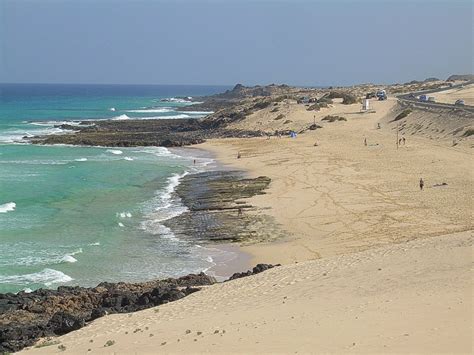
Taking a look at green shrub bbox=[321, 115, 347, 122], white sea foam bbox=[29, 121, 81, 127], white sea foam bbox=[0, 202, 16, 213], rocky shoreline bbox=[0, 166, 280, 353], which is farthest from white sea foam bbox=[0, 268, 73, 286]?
white sea foam bbox=[29, 121, 81, 127]

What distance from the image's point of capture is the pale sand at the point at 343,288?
10.1 meters

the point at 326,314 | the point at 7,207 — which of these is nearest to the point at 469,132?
the point at 7,207

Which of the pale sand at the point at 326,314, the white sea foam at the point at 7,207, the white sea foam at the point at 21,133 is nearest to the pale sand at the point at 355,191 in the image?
the pale sand at the point at 326,314

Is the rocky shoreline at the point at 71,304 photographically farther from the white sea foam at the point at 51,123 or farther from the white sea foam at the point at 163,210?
the white sea foam at the point at 51,123

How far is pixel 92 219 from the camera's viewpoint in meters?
27.9

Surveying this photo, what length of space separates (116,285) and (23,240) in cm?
857

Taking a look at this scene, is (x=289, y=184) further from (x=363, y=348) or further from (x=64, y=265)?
(x=363, y=348)

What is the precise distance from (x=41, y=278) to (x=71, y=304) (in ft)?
13.7

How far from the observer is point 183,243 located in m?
23.1

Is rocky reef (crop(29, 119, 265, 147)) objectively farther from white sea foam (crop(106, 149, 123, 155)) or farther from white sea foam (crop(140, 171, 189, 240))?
white sea foam (crop(140, 171, 189, 240))

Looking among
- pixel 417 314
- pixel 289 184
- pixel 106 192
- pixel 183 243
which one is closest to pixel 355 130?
pixel 289 184

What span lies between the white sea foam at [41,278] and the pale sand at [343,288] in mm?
5584

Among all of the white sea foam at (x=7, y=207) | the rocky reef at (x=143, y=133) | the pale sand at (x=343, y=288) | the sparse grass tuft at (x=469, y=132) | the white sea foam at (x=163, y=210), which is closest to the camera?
the pale sand at (x=343, y=288)

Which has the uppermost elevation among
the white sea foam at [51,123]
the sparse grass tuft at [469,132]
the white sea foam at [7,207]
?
the sparse grass tuft at [469,132]
